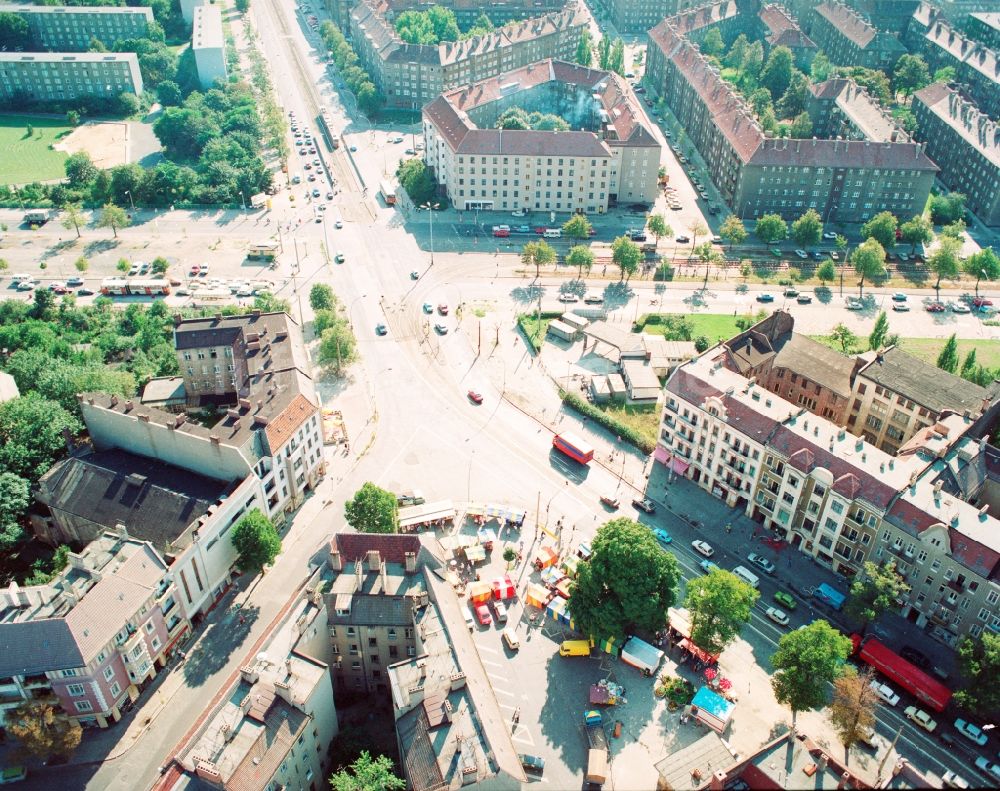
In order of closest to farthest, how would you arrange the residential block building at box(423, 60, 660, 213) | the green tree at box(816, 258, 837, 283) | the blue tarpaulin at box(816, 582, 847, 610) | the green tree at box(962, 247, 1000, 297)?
the blue tarpaulin at box(816, 582, 847, 610) → the green tree at box(816, 258, 837, 283) → the green tree at box(962, 247, 1000, 297) → the residential block building at box(423, 60, 660, 213)

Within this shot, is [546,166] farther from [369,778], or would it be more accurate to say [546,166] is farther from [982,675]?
[369,778]

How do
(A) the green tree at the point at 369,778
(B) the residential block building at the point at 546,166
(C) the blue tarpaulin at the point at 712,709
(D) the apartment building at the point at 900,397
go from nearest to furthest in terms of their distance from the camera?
(A) the green tree at the point at 369,778, (C) the blue tarpaulin at the point at 712,709, (D) the apartment building at the point at 900,397, (B) the residential block building at the point at 546,166

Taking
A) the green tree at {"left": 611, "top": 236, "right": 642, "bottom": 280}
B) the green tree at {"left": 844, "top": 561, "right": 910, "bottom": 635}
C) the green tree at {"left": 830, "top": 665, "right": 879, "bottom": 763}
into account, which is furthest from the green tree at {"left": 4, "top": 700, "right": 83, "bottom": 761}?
the green tree at {"left": 611, "top": 236, "right": 642, "bottom": 280}

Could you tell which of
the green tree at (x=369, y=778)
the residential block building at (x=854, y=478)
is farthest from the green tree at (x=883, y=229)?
the green tree at (x=369, y=778)

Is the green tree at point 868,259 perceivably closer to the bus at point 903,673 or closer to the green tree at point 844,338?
the green tree at point 844,338

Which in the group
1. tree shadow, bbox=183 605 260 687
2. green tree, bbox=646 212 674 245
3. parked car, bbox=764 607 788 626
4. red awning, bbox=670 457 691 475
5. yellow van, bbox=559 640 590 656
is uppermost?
green tree, bbox=646 212 674 245

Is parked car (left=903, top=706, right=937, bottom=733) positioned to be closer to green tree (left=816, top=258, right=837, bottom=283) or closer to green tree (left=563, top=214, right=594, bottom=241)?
green tree (left=816, top=258, right=837, bottom=283)

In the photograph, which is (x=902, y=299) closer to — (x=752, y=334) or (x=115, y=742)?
(x=752, y=334)

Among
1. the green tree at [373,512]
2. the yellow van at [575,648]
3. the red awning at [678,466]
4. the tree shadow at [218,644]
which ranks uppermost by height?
the green tree at [373,512]
